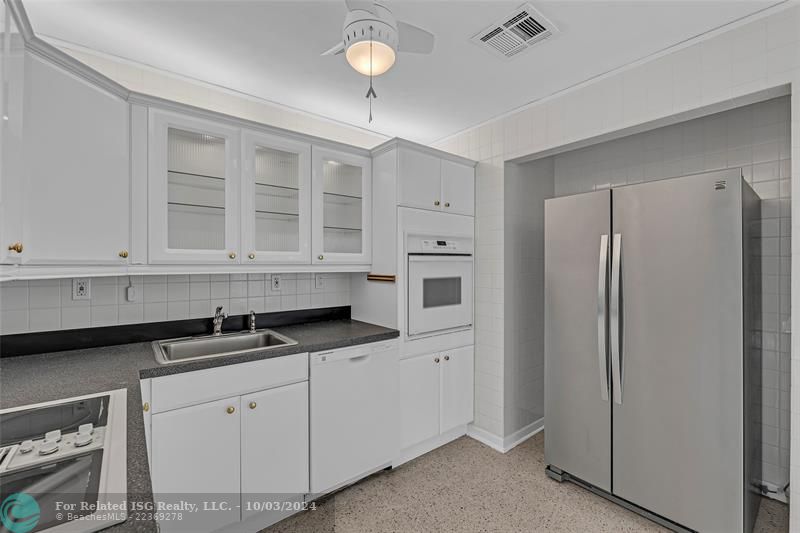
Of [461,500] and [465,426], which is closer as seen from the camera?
[461,500]

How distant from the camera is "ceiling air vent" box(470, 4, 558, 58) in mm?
1753

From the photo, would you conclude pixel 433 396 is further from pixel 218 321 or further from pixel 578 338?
pixel 218 321

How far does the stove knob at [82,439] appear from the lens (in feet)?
3.09

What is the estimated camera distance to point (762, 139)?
2248mm

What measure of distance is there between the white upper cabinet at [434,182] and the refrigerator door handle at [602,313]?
43.9 inches

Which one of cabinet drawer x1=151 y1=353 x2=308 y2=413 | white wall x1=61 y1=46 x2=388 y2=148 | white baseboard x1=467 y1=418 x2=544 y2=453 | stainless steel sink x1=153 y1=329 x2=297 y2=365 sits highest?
white wall x1=61 y1=46 x2=388 y2=148

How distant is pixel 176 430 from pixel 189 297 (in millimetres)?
892

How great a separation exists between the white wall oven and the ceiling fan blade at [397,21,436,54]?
49.0 inches

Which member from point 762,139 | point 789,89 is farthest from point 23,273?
point 762,139

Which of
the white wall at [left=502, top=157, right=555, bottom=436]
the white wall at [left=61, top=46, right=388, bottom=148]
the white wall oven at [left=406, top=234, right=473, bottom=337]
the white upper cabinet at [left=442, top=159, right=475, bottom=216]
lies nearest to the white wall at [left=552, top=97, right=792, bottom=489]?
the white wall at [left=502, top=157, right=555, bottom=436]

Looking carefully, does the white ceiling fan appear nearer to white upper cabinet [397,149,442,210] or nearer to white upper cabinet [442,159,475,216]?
white upper cabinet [397,149,442,210]

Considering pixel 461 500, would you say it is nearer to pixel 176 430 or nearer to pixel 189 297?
pixel 176 430

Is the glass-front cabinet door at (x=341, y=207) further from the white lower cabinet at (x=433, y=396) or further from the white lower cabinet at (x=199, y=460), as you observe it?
the white lower cabinet at (x=199, y=460)

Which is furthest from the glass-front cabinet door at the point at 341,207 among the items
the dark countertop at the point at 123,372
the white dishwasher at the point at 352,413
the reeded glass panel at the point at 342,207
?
the white dishwasher at the point at 352,413
